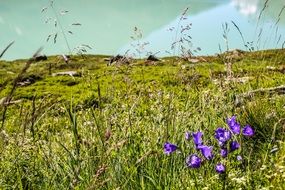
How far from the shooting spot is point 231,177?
214 inches

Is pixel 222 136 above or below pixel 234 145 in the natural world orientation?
above

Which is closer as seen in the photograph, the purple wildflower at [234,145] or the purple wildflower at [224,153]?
the purple wildflower at [224,153]

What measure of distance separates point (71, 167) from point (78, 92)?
26.0 metres

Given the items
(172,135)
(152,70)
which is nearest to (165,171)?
(172,135)

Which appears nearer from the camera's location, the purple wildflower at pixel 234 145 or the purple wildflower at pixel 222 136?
the purple wildflower at pixel 222 136

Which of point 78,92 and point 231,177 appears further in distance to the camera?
point 78,92

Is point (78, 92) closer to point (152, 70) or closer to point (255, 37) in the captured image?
point (152, 70)

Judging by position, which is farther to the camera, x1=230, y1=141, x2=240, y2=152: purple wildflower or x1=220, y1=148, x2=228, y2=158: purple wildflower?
x1=230, y1=141, x2=240, y2=152: purple wildflower

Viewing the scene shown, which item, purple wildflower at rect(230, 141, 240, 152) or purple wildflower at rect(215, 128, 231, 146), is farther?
purple wildflower at rect(230, 141, 240, 152)

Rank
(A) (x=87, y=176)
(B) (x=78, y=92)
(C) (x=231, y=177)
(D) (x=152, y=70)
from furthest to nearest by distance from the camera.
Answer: (D) (x=152, y=70)
(B) (x=78, y=92)
(A) (x=87, y=176)
(C) (x=231, y=177)

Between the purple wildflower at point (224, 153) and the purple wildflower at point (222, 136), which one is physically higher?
the purple wildflower at point (222, 136)

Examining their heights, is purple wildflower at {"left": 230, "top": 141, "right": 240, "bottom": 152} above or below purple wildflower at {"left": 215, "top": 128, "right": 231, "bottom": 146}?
below

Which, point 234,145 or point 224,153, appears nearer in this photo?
point 224,153

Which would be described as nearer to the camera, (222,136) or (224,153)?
(224,153)
